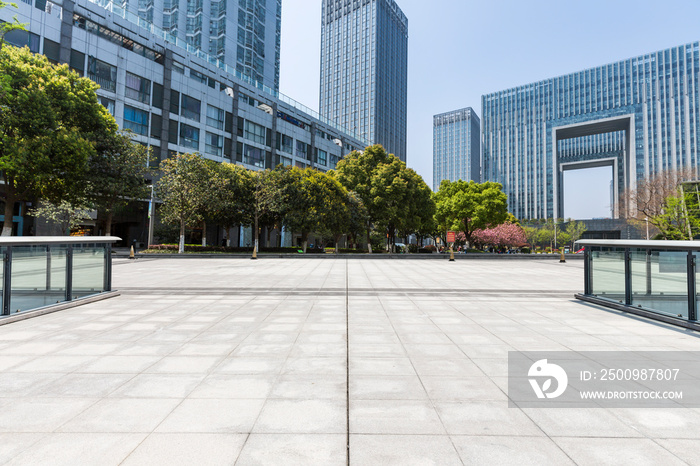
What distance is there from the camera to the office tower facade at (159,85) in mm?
31828

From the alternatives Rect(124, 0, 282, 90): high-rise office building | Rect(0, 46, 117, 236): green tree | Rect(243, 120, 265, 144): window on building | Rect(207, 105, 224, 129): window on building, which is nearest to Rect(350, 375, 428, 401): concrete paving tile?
Rect(0, 46, 117, 236): green tree

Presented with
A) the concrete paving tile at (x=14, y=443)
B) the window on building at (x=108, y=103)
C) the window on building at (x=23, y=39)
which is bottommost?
the concrete paving tile at (x=14, y=443)

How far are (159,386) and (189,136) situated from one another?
42.8 m

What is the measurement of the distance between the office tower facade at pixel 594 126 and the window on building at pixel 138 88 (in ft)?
328

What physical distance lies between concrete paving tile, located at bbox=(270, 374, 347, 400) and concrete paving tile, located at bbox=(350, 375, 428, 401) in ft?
0.45

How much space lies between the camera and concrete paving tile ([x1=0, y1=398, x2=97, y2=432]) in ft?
9.45

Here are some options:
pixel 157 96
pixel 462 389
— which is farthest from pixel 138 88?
pixel 462 389

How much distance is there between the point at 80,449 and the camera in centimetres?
256

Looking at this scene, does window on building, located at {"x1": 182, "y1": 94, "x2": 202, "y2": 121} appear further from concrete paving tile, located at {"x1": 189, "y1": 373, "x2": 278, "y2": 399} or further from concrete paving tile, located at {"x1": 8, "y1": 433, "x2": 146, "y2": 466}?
concrete paving tile, located at {"x1": 8, "y1": 433, "x2": 146, "y2": 466}

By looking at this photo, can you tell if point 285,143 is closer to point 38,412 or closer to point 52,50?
point 52,50

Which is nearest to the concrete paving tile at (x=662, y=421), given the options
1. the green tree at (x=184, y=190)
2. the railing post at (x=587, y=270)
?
the railing post at (x=587, y=270)

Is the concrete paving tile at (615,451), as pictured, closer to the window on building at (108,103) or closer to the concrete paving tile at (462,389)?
the concrete paving tile at (462,389)

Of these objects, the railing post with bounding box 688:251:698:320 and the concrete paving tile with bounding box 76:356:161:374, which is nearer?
the concrete paving tile with bounding box 76:356:161:374

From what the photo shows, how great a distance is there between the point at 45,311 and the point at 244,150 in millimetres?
42918
